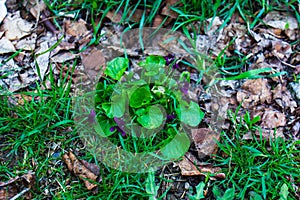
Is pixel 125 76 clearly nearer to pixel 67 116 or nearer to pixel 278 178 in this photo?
pixel 67 116

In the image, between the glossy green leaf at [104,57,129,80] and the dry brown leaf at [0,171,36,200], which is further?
the glossy green leaf at [104,57,129,80]

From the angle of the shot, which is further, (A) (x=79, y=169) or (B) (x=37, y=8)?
(B) (x=37, y=8)

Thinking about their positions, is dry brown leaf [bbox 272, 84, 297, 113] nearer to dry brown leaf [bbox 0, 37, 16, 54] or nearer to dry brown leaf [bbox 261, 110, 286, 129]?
dry brown leaf [bbox 261, 110, 286, 129]

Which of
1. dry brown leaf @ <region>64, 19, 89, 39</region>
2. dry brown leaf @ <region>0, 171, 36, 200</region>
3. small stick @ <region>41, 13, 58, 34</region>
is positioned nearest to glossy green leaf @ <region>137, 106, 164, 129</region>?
dry brown leaf @ <region>0, 171, 36, 200</region>

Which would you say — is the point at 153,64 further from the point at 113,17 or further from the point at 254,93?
the point at 254,93

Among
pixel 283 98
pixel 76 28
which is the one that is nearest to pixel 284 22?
pixel 283 98

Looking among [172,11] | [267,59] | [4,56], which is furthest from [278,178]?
[4,56]
